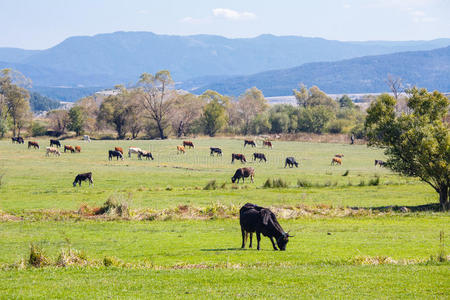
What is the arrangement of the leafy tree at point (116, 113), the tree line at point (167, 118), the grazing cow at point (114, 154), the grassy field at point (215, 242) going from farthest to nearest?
1. the tree line at point (167, 118)
2. the leafy tree at point (116, 113)
3. the grazing cow at point (114, 154)
4. the grassy field at point (215, 242)

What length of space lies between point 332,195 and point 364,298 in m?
27.6

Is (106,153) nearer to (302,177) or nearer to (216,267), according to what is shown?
(302,177)

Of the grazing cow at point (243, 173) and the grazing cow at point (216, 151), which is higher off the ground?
the grazing cow at point (216, 151)

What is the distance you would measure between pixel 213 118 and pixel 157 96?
13.0 meters

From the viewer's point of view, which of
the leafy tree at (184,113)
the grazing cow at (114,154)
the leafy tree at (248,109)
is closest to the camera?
the grazing cow at (114,154)

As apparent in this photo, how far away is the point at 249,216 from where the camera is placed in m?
19.6

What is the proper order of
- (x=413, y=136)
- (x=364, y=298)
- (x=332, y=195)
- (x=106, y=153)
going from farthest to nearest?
(x=106, y=153) < (x=332, y=195) < (x=413, y=136) < (x=364, y=298)

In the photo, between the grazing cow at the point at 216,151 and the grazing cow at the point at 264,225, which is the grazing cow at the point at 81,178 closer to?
the grazing cow at the point at 264,225

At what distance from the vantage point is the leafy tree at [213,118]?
4798 inches

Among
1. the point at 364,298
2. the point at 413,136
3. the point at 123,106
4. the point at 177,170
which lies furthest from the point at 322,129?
the point at 364,298

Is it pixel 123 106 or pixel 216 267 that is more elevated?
pixel 123 106

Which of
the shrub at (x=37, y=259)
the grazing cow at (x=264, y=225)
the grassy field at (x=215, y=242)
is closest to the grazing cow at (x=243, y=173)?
the grassy field at (x=215, y=242)

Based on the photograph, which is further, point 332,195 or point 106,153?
point 106,153

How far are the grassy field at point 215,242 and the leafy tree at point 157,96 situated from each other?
6346cm
